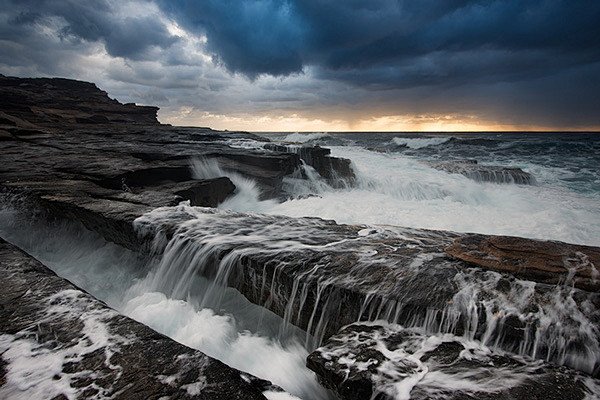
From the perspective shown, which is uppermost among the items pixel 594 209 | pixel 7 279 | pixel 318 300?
pixel 7 279

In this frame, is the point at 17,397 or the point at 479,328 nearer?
the point at 17,397

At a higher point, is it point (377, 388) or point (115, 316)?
point (115, 316)

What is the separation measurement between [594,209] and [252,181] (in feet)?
36.0

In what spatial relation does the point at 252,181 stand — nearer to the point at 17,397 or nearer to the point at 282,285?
the point at 282,285

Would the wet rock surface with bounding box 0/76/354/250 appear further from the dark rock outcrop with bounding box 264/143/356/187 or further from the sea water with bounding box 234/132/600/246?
the sea water with bounding box 234/132/600/246

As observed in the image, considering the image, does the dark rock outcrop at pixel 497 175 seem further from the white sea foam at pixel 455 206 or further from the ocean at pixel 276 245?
the ocean at pixel 276 245

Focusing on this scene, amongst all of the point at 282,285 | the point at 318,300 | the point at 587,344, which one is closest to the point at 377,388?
the point at 318,300

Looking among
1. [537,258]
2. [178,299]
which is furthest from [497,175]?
[178,299]

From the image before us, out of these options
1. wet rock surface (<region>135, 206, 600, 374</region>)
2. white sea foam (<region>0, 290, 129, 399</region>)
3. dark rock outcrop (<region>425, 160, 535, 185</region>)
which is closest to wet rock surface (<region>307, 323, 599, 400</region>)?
wet rock surface (<region>135, 206, 600, 374</region>)

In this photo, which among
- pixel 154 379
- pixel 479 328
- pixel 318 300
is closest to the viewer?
pixel 154 379

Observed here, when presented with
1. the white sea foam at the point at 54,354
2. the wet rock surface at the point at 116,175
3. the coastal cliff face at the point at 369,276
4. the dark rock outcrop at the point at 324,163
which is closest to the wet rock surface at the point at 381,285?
the coastal cliff face at the point at 369,276

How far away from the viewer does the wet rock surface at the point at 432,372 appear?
1.65 metres

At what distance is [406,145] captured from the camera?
134 feet

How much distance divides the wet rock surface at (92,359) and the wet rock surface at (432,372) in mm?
553
